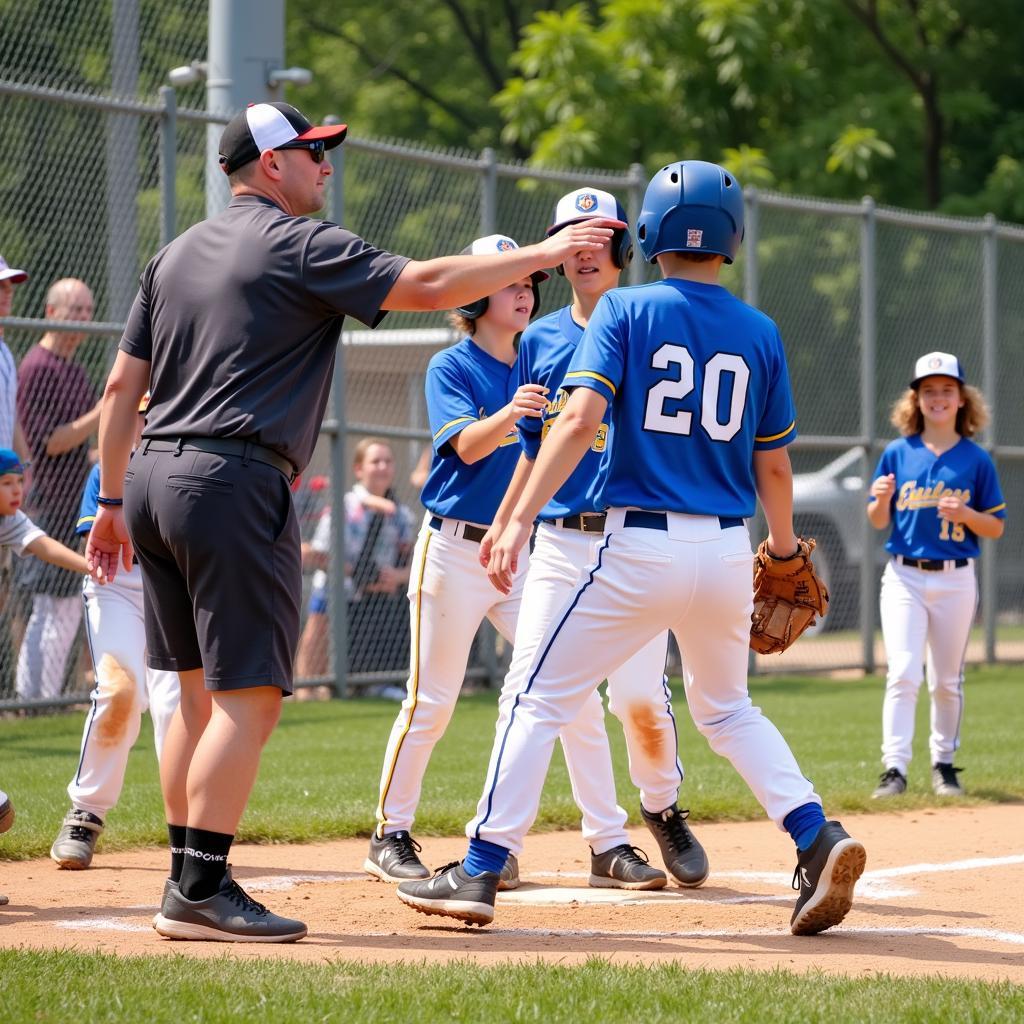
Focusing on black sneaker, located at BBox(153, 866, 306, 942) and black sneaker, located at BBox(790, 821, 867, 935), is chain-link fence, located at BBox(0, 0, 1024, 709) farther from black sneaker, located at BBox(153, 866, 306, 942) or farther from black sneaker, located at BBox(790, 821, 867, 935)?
black sneaker, located at BBox(790, 821, 867, 935)

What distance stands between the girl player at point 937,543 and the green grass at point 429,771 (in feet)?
1.41

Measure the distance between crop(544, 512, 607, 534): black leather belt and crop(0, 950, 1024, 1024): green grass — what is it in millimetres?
1546

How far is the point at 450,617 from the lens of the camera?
578 centimetres

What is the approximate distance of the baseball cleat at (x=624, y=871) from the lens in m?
5.69

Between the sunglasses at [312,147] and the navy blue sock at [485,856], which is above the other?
the sunglasses at [312,147]

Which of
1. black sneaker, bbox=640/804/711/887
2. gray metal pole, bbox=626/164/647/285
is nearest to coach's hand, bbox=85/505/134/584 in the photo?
black sneaker, bbox=640/804/711/887

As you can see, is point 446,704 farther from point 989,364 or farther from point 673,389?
point 989,364

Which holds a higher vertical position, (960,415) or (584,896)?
(960,415)

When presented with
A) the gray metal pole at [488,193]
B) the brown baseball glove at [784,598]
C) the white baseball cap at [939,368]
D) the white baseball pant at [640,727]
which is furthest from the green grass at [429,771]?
the gray metal pole at [488,193]

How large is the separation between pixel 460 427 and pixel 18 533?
5.77 ft

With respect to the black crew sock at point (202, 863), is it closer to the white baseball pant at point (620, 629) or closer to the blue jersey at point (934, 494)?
the white baseball pant at point (620, 629)

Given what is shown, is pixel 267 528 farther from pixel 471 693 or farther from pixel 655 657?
pixel 471 693

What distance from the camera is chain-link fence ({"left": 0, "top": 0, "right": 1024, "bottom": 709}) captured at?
9969 millimetres

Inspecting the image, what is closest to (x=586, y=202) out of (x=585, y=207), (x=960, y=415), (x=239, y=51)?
(x=585, y=207)
